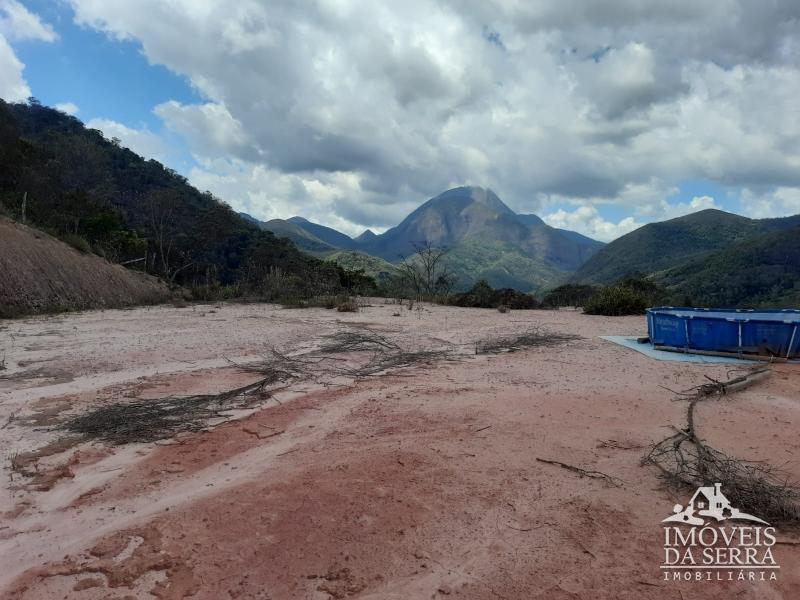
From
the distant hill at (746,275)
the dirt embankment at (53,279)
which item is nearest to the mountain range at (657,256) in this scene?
the distant hill at (746,275)

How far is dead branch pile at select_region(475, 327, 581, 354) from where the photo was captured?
9.58 meters

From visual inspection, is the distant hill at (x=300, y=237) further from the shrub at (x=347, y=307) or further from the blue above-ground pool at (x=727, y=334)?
the blue above-ground pool at (x=727, y=334)

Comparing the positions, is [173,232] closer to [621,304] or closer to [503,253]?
[621,304]

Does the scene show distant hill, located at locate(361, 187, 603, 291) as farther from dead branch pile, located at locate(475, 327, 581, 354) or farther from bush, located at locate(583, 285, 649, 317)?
dead branch pile, located at locate(475, 327, 581, 354)

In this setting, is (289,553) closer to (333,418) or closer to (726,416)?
(333,418)

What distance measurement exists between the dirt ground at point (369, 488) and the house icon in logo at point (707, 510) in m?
0.12

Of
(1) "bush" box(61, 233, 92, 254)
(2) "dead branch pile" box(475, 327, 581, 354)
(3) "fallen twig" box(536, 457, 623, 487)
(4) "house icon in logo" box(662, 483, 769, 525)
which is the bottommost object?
(4) "house icon in logo" box(662, 483, 769, 525)

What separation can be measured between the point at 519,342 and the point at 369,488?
726 cm

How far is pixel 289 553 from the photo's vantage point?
2.81m

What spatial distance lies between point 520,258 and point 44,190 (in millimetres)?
132902

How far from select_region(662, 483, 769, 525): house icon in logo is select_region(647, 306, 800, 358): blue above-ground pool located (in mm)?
6739

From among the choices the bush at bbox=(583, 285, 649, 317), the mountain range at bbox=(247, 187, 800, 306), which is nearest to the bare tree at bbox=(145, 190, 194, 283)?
the mountain range at bbox=(247, 187, 800, 306)

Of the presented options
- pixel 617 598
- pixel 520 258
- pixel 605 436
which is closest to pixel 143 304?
pixel 605 436

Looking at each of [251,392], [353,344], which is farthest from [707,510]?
[353,344]
